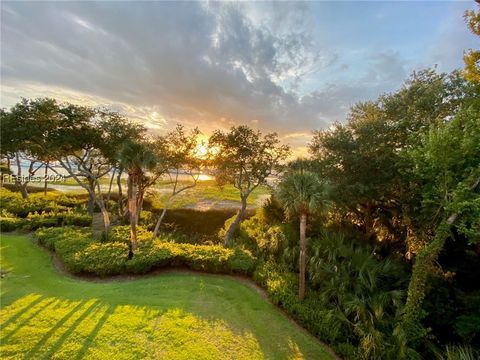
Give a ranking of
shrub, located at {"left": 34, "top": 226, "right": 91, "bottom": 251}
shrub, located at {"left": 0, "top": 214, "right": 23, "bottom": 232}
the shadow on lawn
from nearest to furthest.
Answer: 1. the shadow on lawn
2. shrub, located at {"left": 34, "top": 226, "right": 91, "bottom": 251}
3. shrub, located at {"left": 0, "top": 214, "right": 23, "bottom": 232}

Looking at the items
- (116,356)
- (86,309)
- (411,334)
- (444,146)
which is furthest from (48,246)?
(444,146)

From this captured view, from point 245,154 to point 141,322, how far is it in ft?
51.7

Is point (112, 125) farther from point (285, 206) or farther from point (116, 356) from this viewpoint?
point (116, 356)

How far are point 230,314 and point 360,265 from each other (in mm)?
7617

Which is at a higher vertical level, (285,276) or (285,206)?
(285,206)

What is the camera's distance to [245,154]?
74.6 ft

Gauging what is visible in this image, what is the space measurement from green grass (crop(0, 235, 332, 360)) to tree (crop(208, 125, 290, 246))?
35.0 ft

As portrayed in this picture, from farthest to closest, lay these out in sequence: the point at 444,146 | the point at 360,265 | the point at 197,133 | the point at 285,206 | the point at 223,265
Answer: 1. the point at 197,133
2. the point at 223,265
3. the point at 360,265
4. the point at 285,206
5. the point at 444,146

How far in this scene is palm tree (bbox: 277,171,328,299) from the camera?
39.5 ft

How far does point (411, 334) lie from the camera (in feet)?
32.6

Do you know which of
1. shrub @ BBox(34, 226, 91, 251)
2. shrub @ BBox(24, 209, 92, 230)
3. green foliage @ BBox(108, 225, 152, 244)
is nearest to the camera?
shrub @ BBox(34, 226, 91, 251)

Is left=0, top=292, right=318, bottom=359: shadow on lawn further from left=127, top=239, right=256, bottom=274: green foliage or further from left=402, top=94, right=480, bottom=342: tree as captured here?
left=402, top=94, right=480, bottom=342: tree

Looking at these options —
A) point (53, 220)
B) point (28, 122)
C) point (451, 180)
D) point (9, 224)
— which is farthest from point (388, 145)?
point (9, 224)

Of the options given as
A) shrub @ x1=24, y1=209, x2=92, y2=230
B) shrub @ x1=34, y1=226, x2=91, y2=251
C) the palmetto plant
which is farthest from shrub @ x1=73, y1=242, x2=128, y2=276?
the palmetto plant
